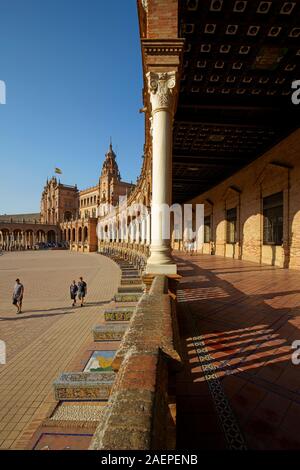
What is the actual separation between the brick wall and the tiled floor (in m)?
6.57

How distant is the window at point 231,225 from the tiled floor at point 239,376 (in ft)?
42.5

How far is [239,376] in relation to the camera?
300 cm

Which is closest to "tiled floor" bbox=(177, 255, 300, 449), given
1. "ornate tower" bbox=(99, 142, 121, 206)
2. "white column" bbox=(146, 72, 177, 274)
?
"white column" bbox=(146, 72, 177, 274)

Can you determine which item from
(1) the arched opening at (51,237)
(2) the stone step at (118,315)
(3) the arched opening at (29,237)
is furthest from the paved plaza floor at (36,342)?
(1) the arched opening at (51,237)

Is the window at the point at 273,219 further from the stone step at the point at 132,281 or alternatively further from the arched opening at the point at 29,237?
the arched opening at the point at 29,237

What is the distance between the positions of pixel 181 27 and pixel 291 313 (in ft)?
25.4

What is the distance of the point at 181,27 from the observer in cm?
655

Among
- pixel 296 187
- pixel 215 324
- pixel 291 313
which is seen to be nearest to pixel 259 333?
pixel 215 324

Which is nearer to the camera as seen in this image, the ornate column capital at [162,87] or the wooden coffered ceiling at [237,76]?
the ornate column capital at [162,87]

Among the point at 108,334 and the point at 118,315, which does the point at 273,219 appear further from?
the point at 108,334

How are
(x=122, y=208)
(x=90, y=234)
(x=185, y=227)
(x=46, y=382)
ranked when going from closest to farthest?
(x=46, y=382) < (x=185, y=227) < (x=122, y=208) < (x=90, y=234)

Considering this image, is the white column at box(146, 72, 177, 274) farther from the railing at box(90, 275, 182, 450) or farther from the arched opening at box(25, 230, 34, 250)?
the arched opening at box(25, 230, 34, 250)

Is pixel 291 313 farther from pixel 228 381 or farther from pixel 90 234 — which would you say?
pixel 90 234

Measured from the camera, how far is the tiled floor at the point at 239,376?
85.5 inches
